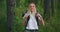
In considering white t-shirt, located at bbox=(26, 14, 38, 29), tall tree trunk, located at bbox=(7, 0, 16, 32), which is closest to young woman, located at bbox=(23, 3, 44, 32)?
white t-shirt, located at bbox=(26, 14, 38, 29)

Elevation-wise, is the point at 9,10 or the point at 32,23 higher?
the point at 9,10

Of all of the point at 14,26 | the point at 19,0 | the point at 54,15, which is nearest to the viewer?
the point at 14,26

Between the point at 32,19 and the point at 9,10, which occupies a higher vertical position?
the point at 9,10

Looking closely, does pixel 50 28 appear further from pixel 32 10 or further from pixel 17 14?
pixel 32 10

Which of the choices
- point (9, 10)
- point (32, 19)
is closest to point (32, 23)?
point (32, 19)

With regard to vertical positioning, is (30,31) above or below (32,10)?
below

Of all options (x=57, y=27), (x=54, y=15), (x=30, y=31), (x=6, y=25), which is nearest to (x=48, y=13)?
(x=54, y=15)

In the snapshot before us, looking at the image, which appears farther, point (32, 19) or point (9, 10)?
point (9, 10)

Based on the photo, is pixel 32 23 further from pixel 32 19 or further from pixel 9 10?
pixel 9 10

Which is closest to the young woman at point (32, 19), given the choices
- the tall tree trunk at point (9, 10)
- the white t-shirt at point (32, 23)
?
the white t-shirt at point (32, 23)

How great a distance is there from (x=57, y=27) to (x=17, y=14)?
50.4 inches

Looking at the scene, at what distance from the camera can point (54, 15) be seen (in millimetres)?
7316

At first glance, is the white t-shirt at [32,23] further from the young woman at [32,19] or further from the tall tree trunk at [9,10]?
the tall tree trunk at [9,10]

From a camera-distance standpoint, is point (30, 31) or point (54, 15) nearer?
point (30, 31)
